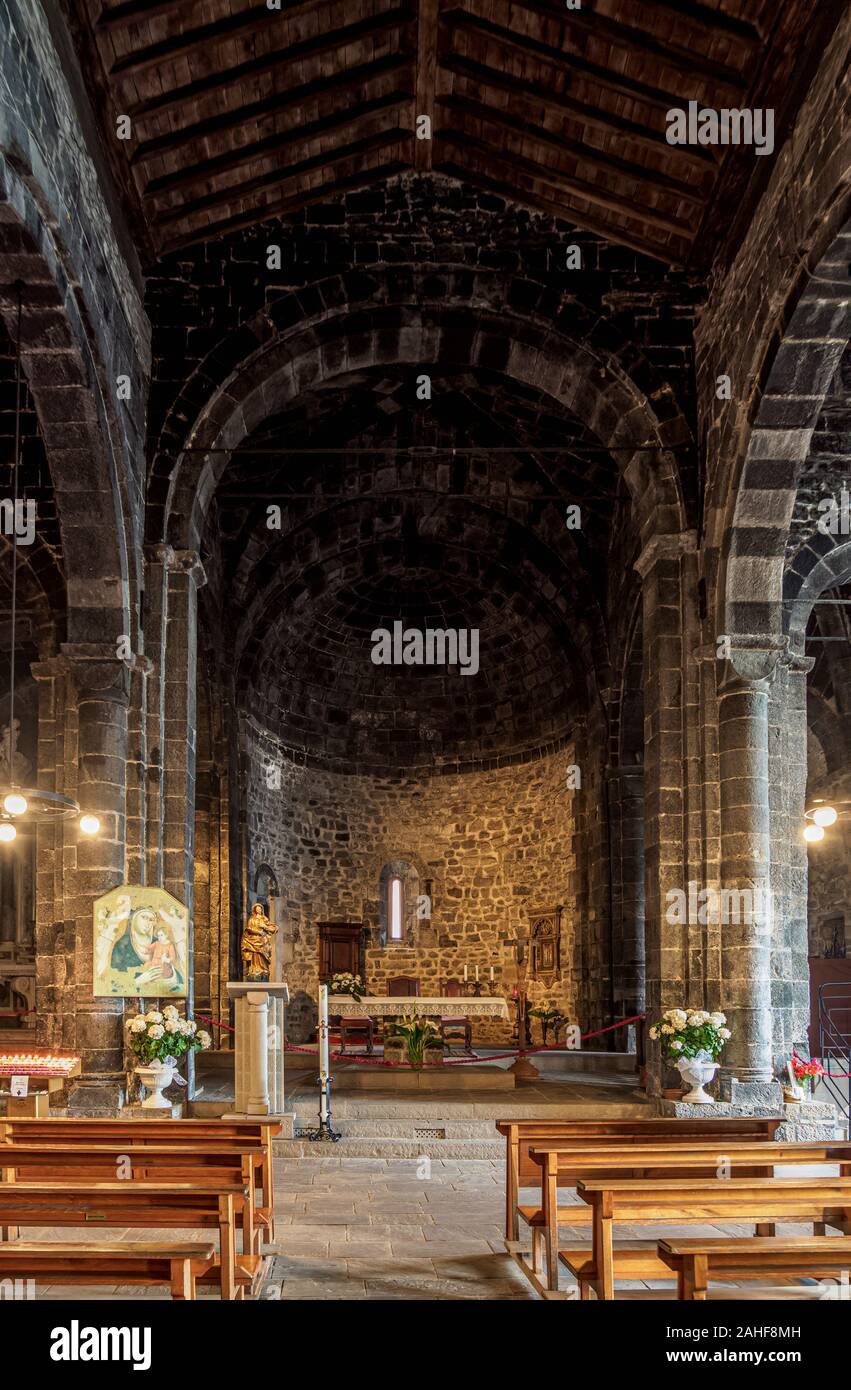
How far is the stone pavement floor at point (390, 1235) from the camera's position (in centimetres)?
679

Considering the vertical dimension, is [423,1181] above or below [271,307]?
below

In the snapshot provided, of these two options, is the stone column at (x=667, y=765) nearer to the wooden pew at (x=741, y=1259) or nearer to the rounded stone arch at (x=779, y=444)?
the rounded stone arch at (x=779, y=444)

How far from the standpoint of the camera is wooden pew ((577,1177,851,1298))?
5.66 metres

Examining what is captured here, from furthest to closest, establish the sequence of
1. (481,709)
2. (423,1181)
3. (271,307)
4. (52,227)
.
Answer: (481,709) → (271,307) → (423,1181) → (52,227)

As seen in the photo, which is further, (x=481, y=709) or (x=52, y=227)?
(x=481, y=709)

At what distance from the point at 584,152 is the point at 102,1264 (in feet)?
36.9

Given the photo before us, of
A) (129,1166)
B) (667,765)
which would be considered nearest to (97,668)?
(667,765)

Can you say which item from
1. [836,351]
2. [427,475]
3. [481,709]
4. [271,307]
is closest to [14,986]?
[481,709]

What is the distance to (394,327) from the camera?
47.2ft

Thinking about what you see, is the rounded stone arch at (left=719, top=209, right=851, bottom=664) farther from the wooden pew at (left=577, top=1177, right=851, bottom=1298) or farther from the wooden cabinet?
the wooden cabinet

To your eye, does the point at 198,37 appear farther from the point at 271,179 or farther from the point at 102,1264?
the point at 102,1264

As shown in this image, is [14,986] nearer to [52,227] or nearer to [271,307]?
[271,307]
